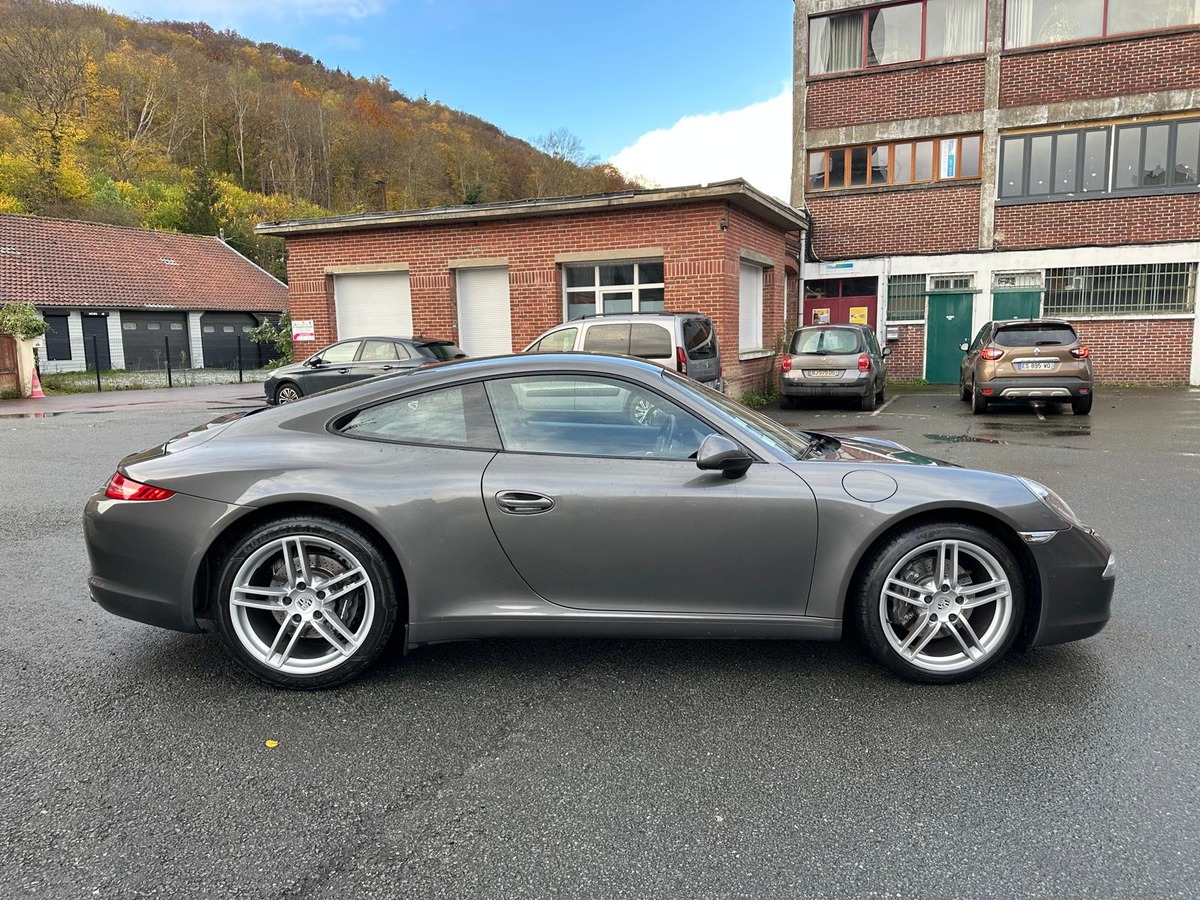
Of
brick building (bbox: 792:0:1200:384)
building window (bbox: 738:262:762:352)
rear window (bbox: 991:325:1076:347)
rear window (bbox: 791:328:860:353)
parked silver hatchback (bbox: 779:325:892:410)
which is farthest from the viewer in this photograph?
brick building (bbox: 792:0:1200:384)

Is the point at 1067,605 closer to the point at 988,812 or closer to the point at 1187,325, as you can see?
the point at 988,812

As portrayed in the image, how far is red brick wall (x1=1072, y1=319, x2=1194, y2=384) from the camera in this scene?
1838cm

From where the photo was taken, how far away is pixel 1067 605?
3.21 metres

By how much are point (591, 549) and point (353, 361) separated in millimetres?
12861

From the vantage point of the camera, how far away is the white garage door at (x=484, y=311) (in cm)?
1652

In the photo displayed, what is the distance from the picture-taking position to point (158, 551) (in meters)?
3.25

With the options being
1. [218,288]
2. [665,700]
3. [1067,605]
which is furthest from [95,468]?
[218,288]

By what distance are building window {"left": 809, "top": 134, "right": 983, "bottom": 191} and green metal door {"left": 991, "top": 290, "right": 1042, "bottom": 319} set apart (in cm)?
302

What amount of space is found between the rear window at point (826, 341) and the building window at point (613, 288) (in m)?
2.66

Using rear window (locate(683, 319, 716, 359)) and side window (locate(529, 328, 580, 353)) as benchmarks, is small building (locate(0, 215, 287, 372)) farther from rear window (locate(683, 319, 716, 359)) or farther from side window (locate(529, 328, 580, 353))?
rear window (locate(683, 319, 716, 359))

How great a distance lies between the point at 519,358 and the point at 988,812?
2443 millimetres

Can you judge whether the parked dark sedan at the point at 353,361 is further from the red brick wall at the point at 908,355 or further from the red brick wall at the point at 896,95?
the red brick wall at the point at 896,95

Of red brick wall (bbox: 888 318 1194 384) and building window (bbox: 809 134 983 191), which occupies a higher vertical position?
building window (bbox: 809 134 983 191)

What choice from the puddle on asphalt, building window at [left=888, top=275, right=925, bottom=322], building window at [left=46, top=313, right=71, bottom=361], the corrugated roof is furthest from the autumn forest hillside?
the puddle on asphalt
